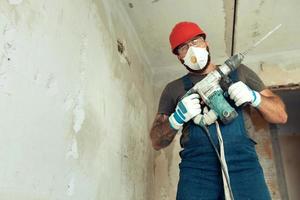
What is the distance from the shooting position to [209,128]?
1253 millimetres

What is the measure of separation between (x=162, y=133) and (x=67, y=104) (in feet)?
1.72

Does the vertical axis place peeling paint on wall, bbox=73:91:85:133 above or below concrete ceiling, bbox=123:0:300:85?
below

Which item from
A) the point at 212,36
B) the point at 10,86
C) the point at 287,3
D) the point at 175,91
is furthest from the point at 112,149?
the point at 287,3

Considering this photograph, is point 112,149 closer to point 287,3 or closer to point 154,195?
point 154,195

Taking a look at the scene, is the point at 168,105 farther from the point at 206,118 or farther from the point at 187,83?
the point at 206,118

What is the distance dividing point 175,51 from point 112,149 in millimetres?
523

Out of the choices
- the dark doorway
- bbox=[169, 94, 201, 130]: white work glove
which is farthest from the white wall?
the dark doorway

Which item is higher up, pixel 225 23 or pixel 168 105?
pixel 225 23

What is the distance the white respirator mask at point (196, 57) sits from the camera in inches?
53.4

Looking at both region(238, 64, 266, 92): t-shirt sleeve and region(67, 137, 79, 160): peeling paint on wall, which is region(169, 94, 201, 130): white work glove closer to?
region(238, 64, 266, 92): t-shirt sleeve

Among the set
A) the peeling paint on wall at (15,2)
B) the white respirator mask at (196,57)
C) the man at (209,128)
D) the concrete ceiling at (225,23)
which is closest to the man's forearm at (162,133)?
the man at (209,128)

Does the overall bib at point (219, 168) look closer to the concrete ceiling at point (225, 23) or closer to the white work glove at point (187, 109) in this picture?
the white work glove at point (187, 109)

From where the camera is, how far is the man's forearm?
55.6 inches

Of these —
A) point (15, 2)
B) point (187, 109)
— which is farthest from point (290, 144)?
point (15, 2)
